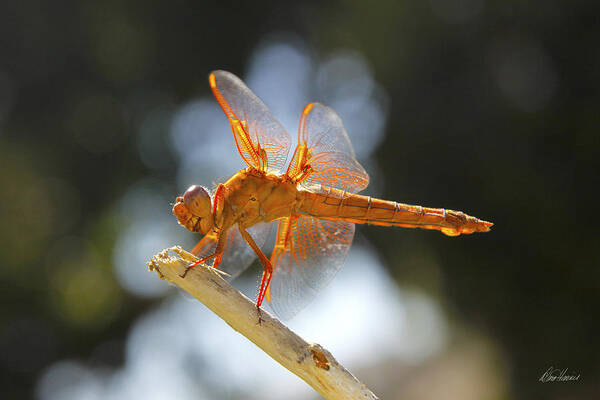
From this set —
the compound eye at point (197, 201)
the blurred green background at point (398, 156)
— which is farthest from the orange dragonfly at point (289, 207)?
the blurred green background at point (398, 156)

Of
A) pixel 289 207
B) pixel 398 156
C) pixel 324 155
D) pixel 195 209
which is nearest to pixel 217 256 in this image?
pixel 195 209

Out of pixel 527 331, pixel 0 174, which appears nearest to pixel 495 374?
pixel 527 331

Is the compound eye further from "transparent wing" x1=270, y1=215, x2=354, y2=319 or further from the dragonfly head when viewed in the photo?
"transparent wing" x1=270, y1=215, x2=354, y2=319

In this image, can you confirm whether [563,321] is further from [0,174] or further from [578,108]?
[0,174]

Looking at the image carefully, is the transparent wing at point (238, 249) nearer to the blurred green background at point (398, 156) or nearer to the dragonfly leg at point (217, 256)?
the dragonfly leg at point (217, 256)

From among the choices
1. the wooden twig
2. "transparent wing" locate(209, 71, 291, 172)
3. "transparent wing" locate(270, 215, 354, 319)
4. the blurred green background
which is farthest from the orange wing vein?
the blurred green background

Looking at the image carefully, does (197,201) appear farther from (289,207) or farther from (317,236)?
(317,236)
